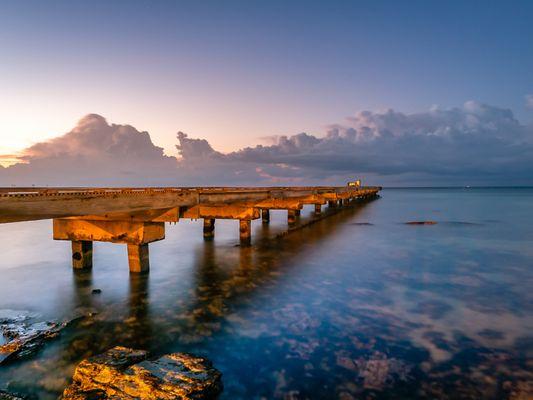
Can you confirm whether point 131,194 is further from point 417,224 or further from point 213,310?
point 417,224

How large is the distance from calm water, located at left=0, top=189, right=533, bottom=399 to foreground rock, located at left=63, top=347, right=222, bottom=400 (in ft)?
1.87

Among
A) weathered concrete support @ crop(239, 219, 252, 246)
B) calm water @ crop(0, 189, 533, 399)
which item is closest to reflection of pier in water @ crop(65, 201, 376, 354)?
calm water @ crop(0, 189, 533, 399)

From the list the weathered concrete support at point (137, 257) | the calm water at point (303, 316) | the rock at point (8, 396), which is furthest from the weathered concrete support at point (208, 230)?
the rock at point (8, 396)

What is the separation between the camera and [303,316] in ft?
32.7

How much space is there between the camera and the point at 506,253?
21.3 meters

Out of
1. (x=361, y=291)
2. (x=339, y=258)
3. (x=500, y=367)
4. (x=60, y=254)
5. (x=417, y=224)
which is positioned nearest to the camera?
(x=500, y=367)

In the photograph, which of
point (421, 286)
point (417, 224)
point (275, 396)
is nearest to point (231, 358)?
point (275, 396)

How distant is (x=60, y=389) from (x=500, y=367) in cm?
874

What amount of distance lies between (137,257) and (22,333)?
5.65 metres

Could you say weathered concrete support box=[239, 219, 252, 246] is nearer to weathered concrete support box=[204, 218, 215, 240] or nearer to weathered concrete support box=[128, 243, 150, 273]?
weathered concrete support box=[204, 218, 215, 240]

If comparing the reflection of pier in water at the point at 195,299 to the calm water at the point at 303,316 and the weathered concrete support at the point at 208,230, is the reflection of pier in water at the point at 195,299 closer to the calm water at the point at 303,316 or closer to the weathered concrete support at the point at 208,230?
the calm water at the point at 303,316

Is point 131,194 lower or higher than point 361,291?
higher

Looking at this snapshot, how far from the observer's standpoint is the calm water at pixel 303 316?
6.57 m

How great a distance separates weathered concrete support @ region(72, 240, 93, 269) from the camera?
14719 mm
